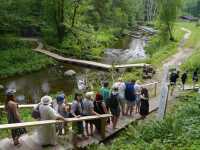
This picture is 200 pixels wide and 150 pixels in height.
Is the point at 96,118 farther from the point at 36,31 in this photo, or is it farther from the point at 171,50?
the point at 36,31

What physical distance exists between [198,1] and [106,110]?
8169 centimetres

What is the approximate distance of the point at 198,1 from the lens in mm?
Result: 85250

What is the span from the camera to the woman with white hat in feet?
28.9

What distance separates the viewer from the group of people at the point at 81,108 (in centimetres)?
897

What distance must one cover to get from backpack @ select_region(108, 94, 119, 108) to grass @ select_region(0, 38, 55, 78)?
58.1 feet

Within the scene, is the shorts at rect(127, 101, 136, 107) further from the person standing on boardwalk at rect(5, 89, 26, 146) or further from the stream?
the stream

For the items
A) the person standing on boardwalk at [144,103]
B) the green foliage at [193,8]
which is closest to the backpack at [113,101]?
the person standing on boardwalk at [144,103]

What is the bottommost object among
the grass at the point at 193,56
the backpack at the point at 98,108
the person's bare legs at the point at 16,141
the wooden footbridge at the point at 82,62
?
the wooden footbridge at the point at 82,62

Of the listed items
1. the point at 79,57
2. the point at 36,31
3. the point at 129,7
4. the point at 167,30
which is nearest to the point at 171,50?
the point at 167,30

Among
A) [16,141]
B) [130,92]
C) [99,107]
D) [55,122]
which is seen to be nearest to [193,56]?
[130,92]

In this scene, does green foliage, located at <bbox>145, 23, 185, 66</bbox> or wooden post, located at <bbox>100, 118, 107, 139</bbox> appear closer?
wooden post, located at <bbox>100, 118, 107, 139</bbox>

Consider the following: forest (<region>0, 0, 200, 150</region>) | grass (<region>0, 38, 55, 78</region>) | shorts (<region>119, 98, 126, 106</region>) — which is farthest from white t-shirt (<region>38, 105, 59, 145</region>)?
grass (<region>0, 38, 55, 78</region>)

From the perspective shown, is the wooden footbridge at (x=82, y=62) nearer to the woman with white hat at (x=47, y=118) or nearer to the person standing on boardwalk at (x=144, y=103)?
the person standing on boardwalk at (x=144, y=103)

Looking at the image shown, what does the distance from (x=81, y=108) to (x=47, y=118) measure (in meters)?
1.48
